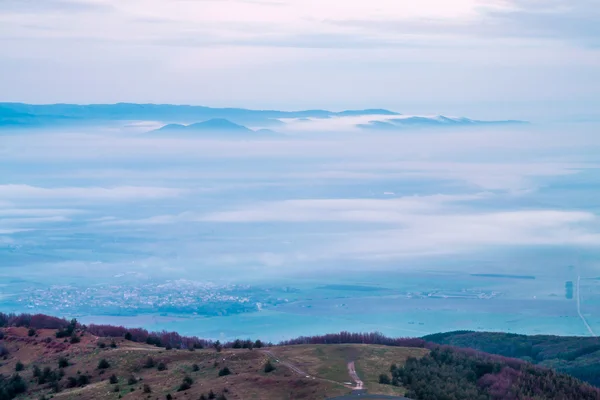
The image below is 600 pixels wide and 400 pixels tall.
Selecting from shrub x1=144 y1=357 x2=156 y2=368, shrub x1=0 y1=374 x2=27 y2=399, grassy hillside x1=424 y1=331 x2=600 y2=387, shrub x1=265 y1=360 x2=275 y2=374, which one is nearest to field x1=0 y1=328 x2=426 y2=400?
shrub x1=144 y1=357 x2=156 y2=368

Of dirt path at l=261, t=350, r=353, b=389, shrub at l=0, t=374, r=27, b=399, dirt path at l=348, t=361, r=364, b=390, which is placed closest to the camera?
dirt path at l=348, t=361, r=364, b=390

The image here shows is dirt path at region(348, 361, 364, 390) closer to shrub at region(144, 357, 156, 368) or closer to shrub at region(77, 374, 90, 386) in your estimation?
shrub at region(144, 357, 156, 368)

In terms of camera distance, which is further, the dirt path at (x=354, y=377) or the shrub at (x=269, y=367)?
the shrub at (x=269, y=367)

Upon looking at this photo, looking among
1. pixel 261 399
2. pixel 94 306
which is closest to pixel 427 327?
pixel 94 306

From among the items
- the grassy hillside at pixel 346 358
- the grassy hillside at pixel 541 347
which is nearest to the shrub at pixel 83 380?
the grassy hillside at pixel 346 358

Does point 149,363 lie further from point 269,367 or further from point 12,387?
point 269,367

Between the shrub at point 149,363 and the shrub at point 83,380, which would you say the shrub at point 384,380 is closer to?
the shrub at point 149,363

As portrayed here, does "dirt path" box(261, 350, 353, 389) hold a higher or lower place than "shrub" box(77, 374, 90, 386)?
higher
